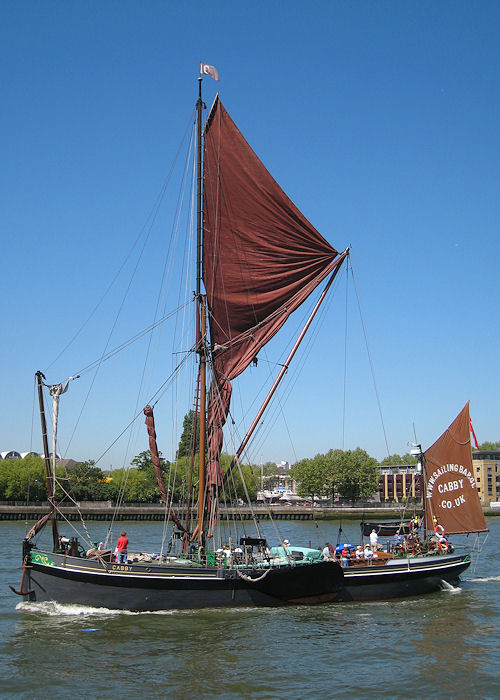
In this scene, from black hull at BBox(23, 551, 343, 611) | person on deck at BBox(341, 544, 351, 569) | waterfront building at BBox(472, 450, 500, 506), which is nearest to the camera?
black hull at BBox(23, 551, 343, 611)

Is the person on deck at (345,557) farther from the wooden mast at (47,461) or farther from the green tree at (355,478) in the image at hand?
the green tree at (355,478)

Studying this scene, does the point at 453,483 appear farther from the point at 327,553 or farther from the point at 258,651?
the point at 258,651

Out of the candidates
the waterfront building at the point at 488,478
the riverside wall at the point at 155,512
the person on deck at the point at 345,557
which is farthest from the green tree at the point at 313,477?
the person on deck at the point at 345,557

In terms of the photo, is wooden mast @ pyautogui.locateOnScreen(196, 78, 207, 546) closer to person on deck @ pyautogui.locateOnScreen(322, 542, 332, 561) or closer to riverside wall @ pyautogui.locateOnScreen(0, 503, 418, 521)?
person on deck @ pyautogui.locateOnScreen(322, 542, 332, 561)

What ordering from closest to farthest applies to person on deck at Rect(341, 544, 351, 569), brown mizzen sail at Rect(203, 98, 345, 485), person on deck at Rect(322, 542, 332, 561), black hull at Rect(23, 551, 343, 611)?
black hull at Rect(23, 551, 343, 611), person on deck at Rect(341, 544, 351, 569), person on deck at Rect(322, 542, 332, 561), brown mizzen sail at Rect(203, 98, 345, 485)

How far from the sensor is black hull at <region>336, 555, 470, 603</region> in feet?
104

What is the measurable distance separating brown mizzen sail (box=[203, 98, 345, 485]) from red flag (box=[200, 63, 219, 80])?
1913 mm

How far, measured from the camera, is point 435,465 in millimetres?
40750

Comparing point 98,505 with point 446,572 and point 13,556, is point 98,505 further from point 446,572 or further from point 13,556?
point 446,572

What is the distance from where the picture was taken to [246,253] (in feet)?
125

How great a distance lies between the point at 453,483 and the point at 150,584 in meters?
19.3

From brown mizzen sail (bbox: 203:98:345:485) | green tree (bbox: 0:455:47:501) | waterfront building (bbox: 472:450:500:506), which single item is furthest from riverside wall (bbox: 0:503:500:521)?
brown mizzen sail (bbox: 203:98:345:485)

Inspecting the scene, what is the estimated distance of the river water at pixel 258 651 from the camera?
20.8 meters

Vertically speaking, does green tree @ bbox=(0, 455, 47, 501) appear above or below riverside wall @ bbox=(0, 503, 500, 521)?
above
